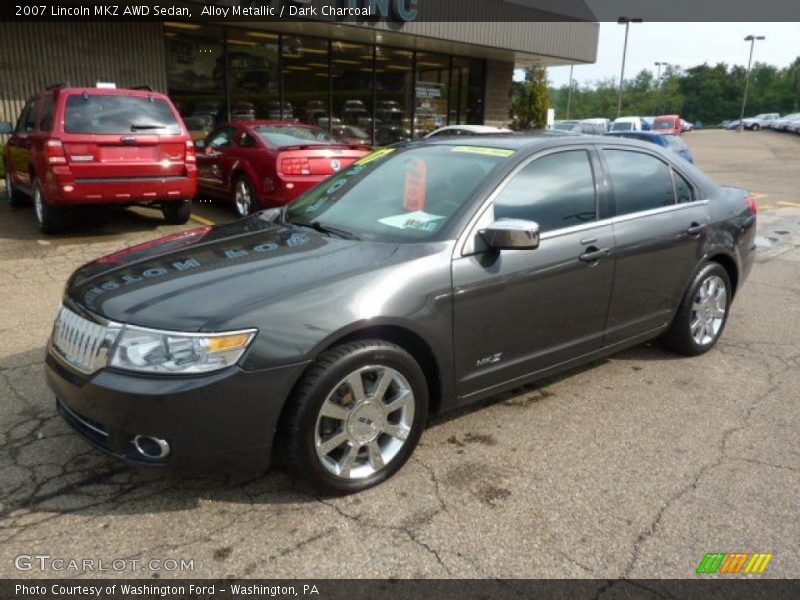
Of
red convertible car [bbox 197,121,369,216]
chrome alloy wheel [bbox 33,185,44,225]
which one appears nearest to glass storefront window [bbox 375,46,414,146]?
red convertible car [bbox 197,121,369,216]

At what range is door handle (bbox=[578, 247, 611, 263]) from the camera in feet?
11.8

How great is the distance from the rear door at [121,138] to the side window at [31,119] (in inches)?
44.8

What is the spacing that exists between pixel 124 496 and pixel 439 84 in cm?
1847

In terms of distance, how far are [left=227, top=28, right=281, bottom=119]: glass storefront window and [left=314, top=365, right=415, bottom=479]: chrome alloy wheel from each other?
12935 millimetres

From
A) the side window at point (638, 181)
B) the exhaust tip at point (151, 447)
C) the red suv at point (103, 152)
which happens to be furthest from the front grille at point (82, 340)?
the red suv at point (103, 152)

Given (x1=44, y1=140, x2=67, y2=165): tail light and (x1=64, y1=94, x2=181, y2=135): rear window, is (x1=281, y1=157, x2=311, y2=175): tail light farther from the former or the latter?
(x1=44, y1=140, x2=67, y2=165): tail light

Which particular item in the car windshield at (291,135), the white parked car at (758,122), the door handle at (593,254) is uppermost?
the white parked car at (758,122)

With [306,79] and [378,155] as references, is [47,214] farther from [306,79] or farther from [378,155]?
[306,79]

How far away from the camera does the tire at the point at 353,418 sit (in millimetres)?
2660

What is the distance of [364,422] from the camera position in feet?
9.40

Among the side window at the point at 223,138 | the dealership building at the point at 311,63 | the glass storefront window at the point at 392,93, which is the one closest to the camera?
the side window at the point at 223,138

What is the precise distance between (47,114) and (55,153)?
2.88 ft

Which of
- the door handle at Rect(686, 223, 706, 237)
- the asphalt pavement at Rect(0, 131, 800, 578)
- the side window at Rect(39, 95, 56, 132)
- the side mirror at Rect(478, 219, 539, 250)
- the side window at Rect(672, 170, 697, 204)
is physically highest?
the side window at Rect(39, 95, 56, 132)

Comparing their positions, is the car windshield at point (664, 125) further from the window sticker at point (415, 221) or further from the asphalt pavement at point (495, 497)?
the window sticker at point (415, 221)
